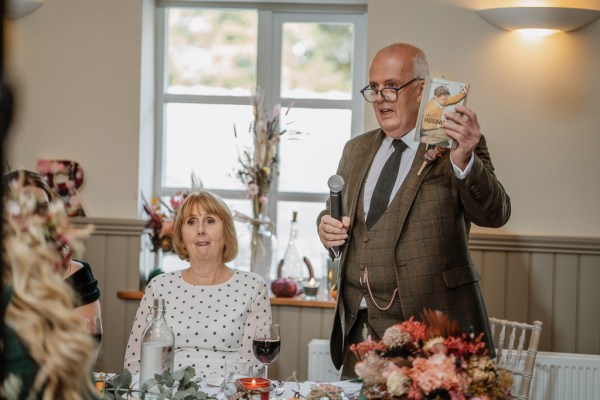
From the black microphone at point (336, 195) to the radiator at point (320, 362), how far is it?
0.92m

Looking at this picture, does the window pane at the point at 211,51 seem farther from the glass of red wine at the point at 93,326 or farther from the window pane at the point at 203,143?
the glass of red wine at the point at 93,326

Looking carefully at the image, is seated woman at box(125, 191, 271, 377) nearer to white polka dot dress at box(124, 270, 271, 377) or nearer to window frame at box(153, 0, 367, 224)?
white polka dot dress at box(124, 270, 271, 377)

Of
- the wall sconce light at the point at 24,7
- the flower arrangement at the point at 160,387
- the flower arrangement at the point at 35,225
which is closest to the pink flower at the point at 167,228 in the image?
the wall sconce light at the point at 24,7

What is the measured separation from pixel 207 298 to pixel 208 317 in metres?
0.07

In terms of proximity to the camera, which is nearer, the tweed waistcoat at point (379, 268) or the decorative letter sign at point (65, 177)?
the tweed waistcoat at point (379, 268)

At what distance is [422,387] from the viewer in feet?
4.39

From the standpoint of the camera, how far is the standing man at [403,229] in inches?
92.4

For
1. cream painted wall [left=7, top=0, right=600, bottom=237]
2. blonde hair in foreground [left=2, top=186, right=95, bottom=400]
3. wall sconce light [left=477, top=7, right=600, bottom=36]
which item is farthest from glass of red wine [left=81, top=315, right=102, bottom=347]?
wall sconce light [left=477, top=7, right=600, bottom=36]

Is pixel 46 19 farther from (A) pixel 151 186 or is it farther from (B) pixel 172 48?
(A) pixel 151 186

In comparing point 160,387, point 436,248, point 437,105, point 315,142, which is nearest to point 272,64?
point 315,142

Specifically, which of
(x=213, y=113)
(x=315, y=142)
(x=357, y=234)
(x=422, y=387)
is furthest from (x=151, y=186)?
(x=422, y=387)

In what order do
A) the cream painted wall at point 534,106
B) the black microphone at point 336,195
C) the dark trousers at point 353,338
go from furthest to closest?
the cream painted wall at point 534,106 < the dark trousers at point 353,338 < the black microphone at point 336,195

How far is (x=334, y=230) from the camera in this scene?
7.88 feet

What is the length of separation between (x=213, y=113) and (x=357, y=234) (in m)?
1.72
